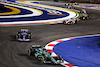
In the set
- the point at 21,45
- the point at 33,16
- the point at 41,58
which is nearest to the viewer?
the point at 41,58

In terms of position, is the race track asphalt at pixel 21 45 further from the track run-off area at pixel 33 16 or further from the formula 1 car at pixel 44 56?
the track run-off area at pixel 33 16

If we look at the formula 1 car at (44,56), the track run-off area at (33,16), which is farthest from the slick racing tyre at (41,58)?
the track run-off area at (33,16)

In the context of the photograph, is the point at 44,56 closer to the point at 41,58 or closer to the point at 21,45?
the point at 41,58

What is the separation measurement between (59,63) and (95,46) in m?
4.13

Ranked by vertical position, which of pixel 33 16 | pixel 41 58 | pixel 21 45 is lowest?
pixel 33 16

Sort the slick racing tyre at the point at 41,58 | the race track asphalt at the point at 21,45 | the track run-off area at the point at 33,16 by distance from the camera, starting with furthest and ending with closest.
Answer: the track run-off area at the point at 33,16 < the slick racing tyre at the point at 41,58 < the race track asphalt at the point at 21,45

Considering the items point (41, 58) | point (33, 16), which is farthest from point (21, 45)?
point (33, 16)

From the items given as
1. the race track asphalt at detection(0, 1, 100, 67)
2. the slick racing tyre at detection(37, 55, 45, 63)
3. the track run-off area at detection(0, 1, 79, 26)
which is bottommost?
the track run-off area at detection(0, 1, 79, 26)

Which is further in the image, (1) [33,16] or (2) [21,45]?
(1) [33,16]

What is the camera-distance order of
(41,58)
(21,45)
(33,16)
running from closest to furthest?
(41,58)
(21,45)
(33,16)

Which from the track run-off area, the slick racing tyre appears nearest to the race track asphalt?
the slick racing tyre

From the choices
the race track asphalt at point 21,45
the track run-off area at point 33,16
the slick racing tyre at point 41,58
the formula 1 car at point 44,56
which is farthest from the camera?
the track run-off area at point 33,16

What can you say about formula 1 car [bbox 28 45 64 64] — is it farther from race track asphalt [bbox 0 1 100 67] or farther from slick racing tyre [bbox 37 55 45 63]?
race track asphalt [bbox 0 1 100 67]

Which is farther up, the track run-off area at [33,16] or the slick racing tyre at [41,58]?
the slick racing tyre at [41,58]
